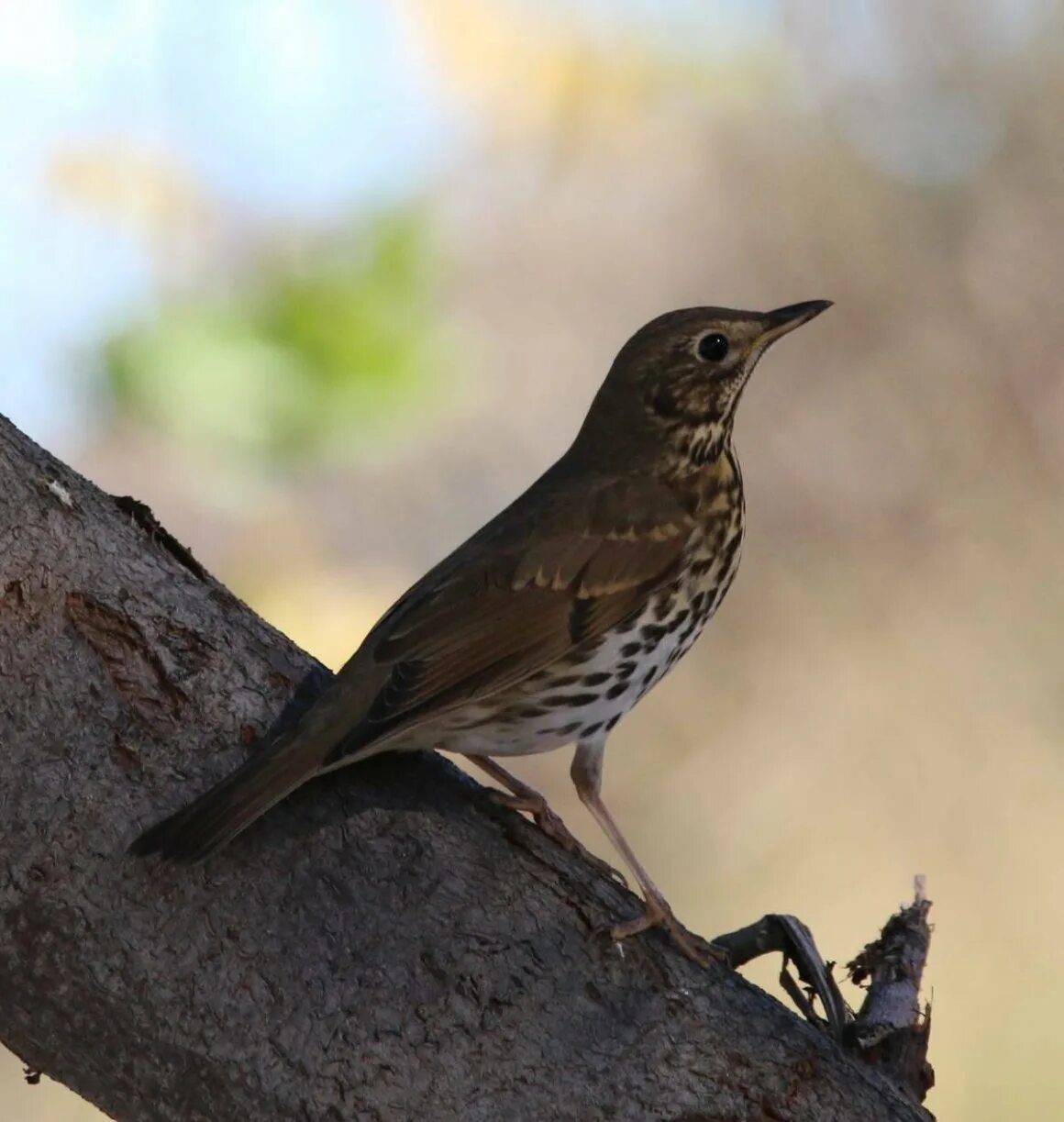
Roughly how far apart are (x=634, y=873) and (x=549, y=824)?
0.22 metres

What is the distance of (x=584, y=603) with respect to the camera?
117 inches

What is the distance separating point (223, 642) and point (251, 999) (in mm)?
541

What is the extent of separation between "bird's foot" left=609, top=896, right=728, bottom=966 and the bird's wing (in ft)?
1.50

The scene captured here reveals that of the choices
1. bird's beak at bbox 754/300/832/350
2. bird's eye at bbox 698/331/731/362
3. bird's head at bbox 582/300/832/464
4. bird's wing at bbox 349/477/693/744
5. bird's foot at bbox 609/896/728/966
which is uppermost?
bird's beak at bbox 754/300/832/350

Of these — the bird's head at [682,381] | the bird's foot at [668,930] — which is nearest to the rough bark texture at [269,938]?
the bird's foot at [668,930]

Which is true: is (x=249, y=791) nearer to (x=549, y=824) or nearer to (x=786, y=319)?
(x=549, y=824)

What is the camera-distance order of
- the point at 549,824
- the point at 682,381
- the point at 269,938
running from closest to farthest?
the point at 269,938, the point at 549,824, the point at 682,381

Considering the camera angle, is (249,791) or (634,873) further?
(634,873)

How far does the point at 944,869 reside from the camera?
203 inches

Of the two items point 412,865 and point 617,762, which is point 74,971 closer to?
point 412,865

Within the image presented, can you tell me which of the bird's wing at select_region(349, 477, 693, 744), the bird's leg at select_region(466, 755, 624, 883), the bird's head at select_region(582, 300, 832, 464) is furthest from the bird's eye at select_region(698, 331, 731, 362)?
the bird's leg at select_region(466, 755, 624, 883)

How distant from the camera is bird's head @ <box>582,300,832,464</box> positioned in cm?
335

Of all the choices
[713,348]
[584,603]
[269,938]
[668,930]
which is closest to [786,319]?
[713,348]

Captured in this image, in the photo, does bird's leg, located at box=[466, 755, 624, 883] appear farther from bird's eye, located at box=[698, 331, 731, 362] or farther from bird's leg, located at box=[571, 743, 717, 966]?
bird's eye, located at box=[698, 331, 731, 362]
